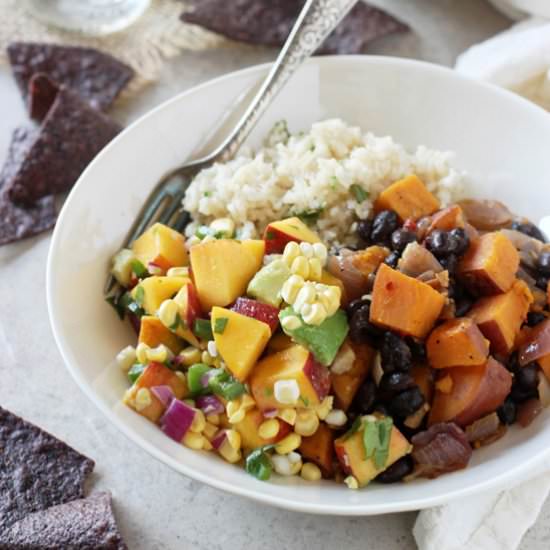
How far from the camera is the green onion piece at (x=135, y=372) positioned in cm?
232

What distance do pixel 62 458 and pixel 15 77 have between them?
1904 millimetres

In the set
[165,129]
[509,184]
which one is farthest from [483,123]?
[165,129]

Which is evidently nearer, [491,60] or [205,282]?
[205,282]

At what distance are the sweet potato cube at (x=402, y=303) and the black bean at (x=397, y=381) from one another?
4.7 inches

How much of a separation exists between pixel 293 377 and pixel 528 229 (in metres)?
1.03

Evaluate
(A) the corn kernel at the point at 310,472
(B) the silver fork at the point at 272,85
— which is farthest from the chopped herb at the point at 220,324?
(B) the silver fork at the point at 272,85

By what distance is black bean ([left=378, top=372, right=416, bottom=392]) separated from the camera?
2.15 metres

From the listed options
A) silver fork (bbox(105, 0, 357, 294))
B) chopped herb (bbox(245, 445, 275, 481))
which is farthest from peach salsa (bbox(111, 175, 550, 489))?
silver fork (bbox(105, 0, 357, 294))

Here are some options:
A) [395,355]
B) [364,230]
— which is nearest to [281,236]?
[364,230]

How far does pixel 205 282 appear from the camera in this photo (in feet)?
7.57

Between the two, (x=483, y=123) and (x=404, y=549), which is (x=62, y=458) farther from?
(x=483, y=123)

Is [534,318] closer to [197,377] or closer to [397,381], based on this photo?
[397,381]

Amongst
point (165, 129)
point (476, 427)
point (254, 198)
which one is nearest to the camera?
point (476, 427)

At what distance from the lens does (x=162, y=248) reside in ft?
8.26
